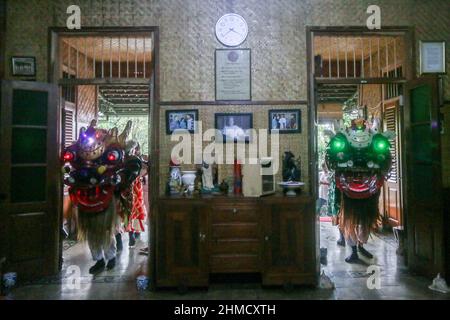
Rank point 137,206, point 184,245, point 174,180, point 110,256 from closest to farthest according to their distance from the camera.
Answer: point 184,245 → point 174,180 → point 110,256 → point 137,206

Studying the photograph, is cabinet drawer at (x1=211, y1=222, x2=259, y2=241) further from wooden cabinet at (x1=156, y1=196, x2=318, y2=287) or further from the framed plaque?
the framed plaque

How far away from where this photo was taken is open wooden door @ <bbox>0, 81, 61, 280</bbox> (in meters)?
3.61

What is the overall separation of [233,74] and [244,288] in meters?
2.23

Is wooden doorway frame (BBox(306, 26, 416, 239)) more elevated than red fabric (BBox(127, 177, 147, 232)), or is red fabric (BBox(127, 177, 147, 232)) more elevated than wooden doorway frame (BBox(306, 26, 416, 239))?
wooden doorway frame (BBox(306, 26, 416, 239))

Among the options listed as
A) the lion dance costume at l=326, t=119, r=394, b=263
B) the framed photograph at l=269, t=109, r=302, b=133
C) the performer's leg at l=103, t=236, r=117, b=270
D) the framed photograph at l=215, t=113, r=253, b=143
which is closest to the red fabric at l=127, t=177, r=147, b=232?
the performer's leg at l=103, t=236, r=117, b=270

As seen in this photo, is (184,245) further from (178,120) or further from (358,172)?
(358,172)

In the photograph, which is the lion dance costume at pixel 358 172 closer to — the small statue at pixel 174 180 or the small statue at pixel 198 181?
the small statue at pixel 198 181

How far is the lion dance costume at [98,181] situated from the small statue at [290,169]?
1.73 m

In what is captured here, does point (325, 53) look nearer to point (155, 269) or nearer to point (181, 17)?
point (181, 17)

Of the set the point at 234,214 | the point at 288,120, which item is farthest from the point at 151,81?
the point at 234,214

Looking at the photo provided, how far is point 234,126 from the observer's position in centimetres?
379

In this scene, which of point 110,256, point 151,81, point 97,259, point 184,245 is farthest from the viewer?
point 110,256

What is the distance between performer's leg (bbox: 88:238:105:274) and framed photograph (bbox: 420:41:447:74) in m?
4.17

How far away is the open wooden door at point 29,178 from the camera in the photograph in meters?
3.61
